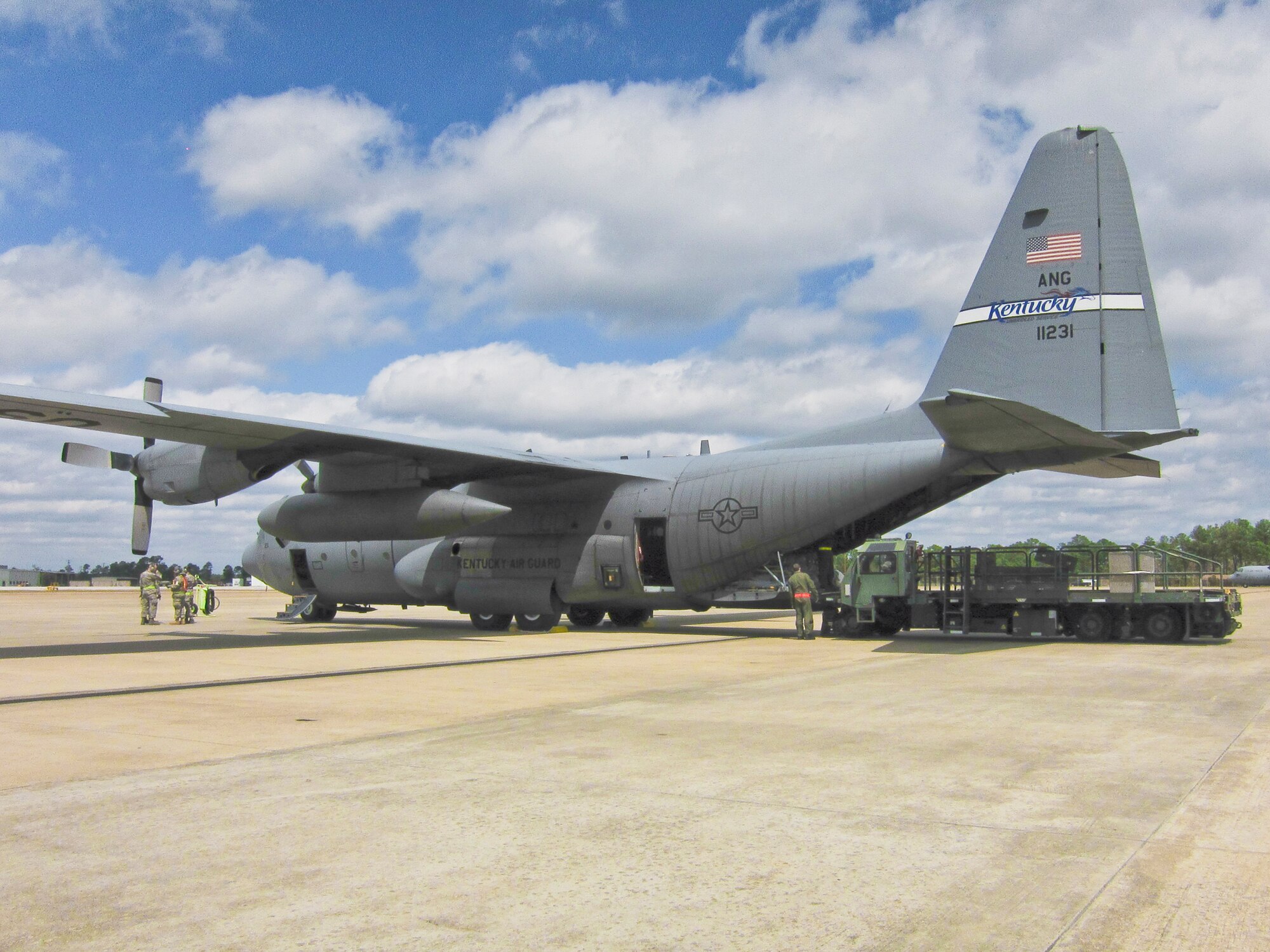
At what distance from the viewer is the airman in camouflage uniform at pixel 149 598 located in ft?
89.2

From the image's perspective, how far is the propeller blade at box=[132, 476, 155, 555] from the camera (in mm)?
20891

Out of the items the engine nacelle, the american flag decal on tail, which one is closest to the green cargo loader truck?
the american flag decal on tail

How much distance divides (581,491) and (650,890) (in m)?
18.2

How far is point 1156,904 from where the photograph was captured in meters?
→ 4.08

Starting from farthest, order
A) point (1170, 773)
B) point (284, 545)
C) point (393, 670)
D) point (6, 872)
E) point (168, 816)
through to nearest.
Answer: point (284, 545) → point (393, 670) → point (1170, 773) → point (168, 816) → point (6, 872)

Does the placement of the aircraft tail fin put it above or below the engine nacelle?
above

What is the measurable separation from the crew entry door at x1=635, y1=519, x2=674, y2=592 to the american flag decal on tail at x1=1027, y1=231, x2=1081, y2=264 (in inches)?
341

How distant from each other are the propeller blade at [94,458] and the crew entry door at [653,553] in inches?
427

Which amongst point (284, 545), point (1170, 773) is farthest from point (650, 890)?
point (284, 545)

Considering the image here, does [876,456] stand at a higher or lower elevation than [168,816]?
higher

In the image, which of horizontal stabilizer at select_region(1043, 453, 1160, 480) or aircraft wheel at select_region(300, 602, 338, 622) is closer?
horizontal stabilizer at select_region(1043, 453, 1160, 480)

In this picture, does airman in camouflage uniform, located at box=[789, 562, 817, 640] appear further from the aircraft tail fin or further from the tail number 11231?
the tail number 11231

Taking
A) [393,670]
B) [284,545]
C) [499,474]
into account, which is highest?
[499,474]

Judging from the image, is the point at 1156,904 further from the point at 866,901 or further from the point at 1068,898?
the point at 866,901
